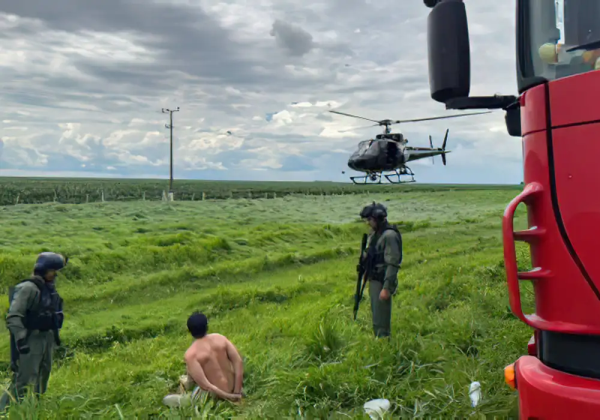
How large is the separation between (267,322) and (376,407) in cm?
505

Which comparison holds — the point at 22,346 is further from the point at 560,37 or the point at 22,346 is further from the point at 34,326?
the point at 560,37

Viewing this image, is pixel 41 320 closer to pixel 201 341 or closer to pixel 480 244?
pixel 201 341

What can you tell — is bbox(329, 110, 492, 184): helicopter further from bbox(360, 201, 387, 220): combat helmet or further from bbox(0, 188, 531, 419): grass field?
bbox(360, 201, 387, 220): combat helmet

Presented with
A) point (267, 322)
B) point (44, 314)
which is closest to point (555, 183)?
point (44, 314)

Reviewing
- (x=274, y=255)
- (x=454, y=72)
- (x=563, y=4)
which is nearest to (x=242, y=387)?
(x=454, y=72)

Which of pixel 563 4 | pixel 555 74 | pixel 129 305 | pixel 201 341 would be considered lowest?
pixel 129 305

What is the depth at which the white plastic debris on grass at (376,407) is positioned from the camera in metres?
4.30

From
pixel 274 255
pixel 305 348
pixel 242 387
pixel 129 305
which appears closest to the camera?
pixel 242 387

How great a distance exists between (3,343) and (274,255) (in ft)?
29.7

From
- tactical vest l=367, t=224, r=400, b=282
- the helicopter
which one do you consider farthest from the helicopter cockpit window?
tactical vest l=367, t=224, r=400, b=282

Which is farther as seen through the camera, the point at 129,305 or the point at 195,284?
the point at 195,284

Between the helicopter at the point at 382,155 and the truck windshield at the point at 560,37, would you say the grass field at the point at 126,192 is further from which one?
the truck windshield at the point at 560,37

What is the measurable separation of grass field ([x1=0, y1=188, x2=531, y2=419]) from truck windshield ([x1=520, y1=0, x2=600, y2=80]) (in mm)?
2523

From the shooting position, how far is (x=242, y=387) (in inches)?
232
